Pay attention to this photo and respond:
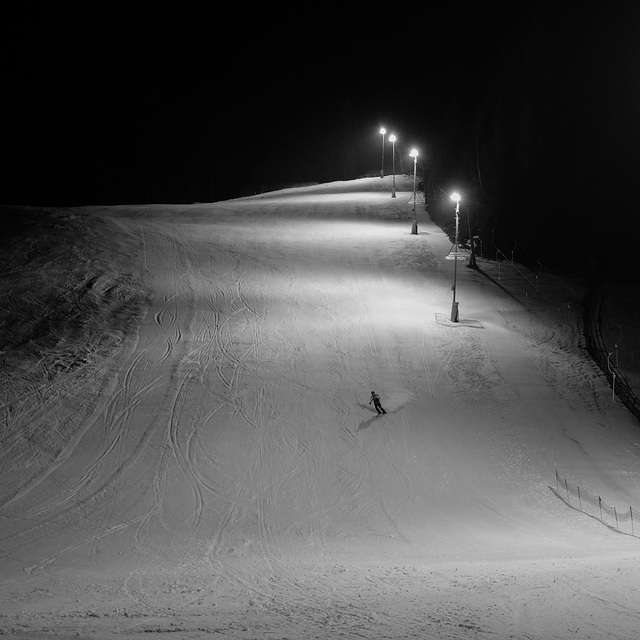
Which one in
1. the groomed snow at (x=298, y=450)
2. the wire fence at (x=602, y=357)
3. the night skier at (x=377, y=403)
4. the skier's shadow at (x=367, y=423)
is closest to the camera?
the groomed snow at (x=298, y=450)

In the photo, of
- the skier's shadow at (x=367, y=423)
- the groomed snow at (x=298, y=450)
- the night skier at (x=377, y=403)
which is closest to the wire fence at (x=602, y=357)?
the groomed snow at (x=298, y=450)

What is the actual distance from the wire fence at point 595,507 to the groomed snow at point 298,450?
0.93 ft

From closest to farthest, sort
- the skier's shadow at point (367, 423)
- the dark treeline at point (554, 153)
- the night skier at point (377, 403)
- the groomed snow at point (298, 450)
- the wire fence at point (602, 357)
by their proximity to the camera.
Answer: the groomed snow at point (298, 450), the skier's shadow at point (367, 423), the night skier at point (377, 403), the wire fence at point (602, 357), the dark treeline at point (554, 153)

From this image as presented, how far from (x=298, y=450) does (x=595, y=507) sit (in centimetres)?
734

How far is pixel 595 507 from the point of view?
17.1 metres

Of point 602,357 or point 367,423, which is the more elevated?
point 602,357

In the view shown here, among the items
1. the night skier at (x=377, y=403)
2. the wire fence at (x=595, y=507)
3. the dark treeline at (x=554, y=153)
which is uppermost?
the dark treeline at (x=554, y=153)

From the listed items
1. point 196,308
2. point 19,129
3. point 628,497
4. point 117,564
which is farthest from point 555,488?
point 19,129

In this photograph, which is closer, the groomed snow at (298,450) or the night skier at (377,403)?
the groomed snow at (298,450)

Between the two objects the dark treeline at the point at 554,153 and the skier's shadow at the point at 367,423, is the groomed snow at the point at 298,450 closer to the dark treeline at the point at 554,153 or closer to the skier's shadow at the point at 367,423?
the skier's shadow at the point at 367,423

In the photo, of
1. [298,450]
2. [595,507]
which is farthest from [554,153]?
[298,450]

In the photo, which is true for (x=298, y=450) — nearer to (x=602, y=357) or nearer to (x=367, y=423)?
(x=367, y=423)

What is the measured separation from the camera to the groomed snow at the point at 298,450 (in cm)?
1070

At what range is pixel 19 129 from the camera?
136 metres
